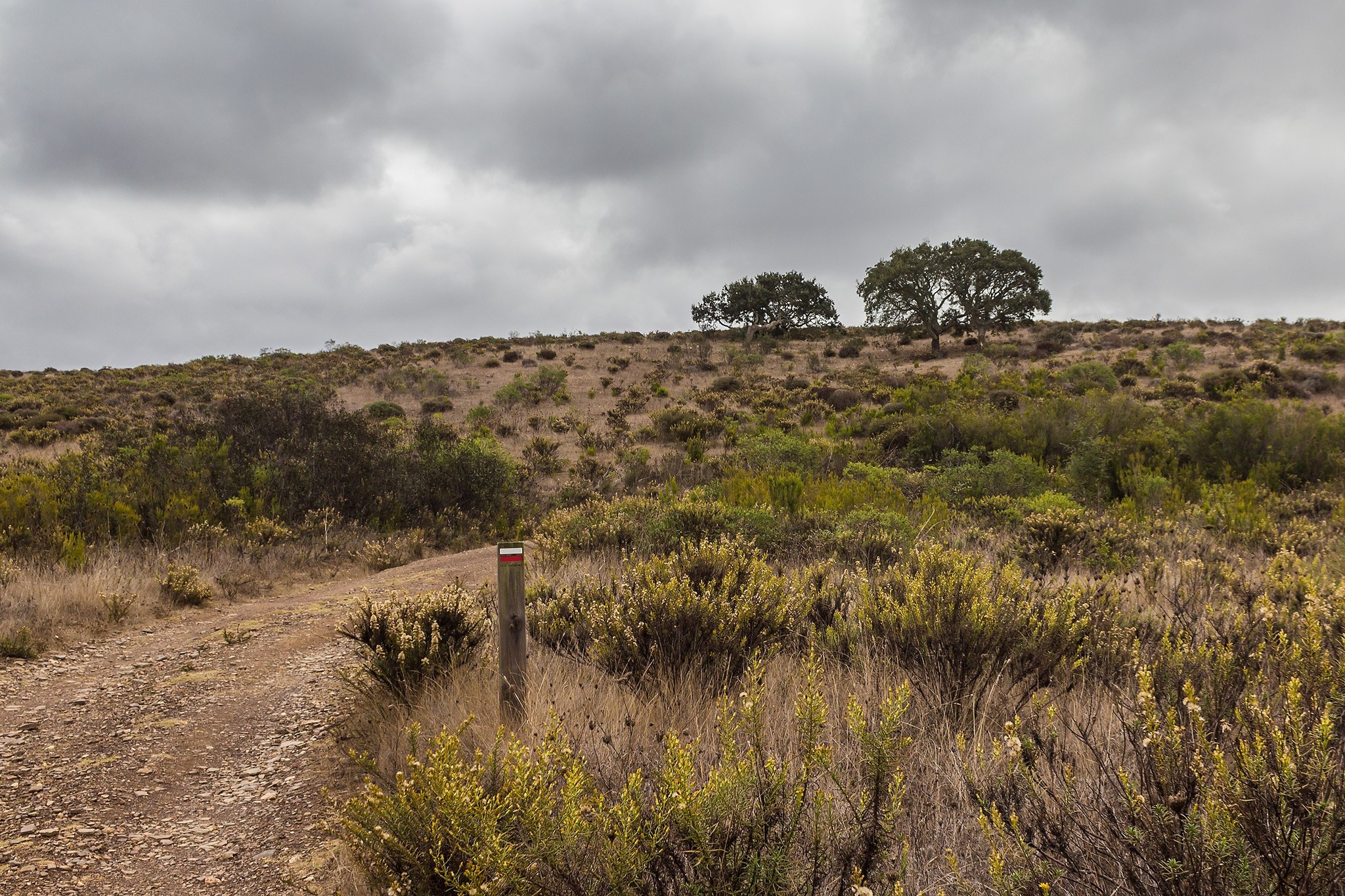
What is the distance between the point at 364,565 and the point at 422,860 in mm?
8434

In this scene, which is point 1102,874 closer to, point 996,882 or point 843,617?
point 996,882

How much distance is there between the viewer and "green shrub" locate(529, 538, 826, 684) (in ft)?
13.3

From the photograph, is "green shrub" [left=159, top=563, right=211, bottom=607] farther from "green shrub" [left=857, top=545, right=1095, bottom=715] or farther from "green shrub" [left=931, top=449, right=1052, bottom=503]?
"green shrub" [left=931, top=449, right=1052, bottom=503]

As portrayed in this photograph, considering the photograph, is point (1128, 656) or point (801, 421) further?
point (801, 421)

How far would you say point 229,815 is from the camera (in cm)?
358

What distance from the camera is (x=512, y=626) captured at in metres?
3.73

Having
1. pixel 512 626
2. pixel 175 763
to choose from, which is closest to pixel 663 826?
pixel 512 626

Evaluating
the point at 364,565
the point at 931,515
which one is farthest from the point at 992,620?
the point at 364,565

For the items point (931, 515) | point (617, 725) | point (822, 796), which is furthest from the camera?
point (931, 515)

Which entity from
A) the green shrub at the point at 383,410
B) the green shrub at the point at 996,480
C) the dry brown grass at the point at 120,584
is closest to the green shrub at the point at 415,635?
the dry brown grass at the point at 120,584

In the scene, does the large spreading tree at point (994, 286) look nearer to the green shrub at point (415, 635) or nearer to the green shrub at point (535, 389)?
the green shrub at point (535, 389)

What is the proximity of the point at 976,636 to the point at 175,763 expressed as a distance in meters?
4.81

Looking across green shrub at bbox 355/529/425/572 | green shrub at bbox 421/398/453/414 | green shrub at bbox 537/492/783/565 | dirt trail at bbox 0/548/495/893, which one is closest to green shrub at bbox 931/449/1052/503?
green shrub at bbox 537/492/783/565

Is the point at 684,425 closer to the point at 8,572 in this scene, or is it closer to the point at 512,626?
the point at 8,572
